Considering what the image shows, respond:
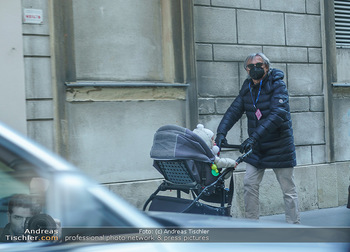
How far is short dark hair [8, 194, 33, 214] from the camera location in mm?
1938

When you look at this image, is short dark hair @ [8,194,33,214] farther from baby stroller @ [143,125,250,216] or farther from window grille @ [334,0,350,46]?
window grille @ [334,0,350,46]

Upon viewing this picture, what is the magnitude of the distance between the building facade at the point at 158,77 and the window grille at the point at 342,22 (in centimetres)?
2

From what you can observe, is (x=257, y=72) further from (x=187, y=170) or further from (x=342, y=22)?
(x=342, y=22)

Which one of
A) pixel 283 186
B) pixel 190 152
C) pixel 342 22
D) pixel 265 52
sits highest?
pixel 342 22

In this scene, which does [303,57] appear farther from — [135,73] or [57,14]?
[57,14]

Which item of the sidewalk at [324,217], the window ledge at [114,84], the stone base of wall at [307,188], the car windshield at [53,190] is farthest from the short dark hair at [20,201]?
the sidewalk at [324,217]

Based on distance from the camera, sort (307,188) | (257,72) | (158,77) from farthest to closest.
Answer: (307,188), (158,77), (257,72)

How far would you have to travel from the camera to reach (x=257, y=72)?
5797 millimetres

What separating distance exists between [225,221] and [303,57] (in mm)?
6580

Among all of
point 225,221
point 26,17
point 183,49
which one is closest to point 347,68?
point 183,49

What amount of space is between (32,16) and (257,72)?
8.63ft

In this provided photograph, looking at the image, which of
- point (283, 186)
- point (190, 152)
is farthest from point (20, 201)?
point (283, 186)

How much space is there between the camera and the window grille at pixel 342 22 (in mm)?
9430

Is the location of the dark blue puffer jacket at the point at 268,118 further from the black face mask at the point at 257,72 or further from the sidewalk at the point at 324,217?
the sidewalk at the point at 324,217
